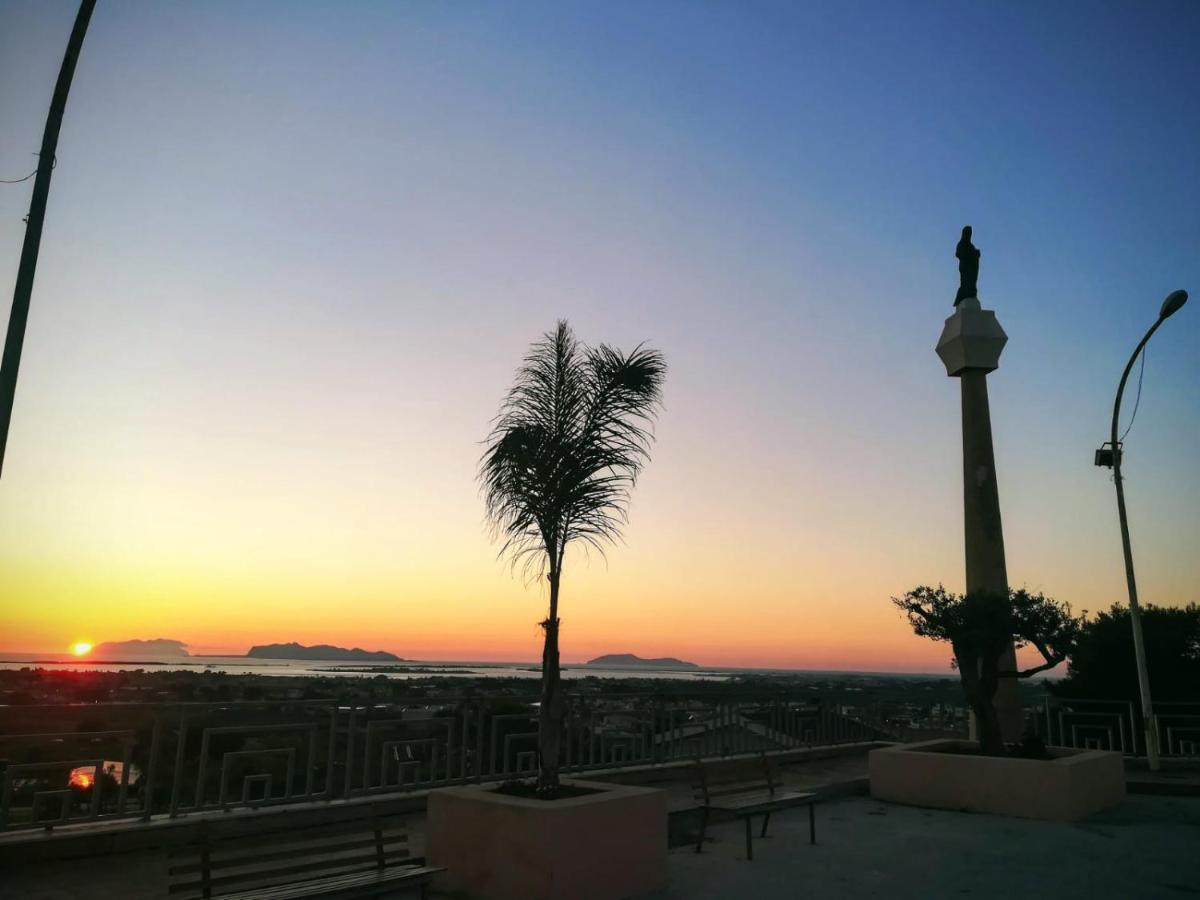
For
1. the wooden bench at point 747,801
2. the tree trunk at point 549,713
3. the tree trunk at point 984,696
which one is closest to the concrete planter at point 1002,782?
the tree trunk at point 984,696

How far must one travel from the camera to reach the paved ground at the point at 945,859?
6.97 meters

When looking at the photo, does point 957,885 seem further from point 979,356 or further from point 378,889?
point 979,356

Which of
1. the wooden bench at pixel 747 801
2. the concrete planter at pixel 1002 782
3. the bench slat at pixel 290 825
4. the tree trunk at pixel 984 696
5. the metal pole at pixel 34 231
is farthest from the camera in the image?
the tree trunk at pixel 984 696

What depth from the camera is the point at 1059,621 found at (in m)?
12.0

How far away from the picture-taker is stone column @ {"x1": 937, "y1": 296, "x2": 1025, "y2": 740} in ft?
50.3

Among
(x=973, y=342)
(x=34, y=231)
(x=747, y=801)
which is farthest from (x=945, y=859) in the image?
(x=973, y=342)

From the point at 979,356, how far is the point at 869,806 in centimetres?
892

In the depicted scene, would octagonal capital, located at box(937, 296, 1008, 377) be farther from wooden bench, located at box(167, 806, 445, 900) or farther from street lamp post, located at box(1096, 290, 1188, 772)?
wooden bench, located at box(167, 806, 445, 900)

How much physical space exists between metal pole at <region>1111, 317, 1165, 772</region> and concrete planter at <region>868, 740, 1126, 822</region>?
2.98m

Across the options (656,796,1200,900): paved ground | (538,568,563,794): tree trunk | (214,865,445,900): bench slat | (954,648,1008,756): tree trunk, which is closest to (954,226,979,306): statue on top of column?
(954,648,1008,756): tree trunk

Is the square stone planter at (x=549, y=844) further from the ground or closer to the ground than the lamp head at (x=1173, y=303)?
closer to the ground

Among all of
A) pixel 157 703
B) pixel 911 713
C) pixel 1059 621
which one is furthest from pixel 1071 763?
pixel 157 703

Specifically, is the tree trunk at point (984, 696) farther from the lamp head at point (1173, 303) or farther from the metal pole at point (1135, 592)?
the lamp head at point (1173, 303)

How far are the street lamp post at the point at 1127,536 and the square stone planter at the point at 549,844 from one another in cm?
1127
